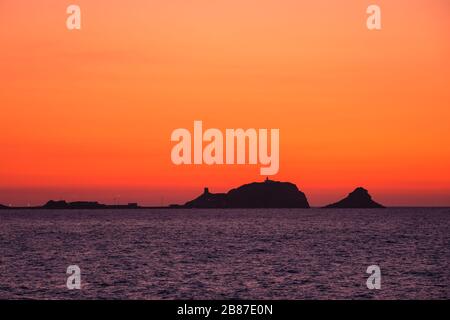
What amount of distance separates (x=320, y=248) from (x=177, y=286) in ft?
137

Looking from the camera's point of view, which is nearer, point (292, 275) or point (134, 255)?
point (292, 275)

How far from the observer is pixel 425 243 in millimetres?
95062

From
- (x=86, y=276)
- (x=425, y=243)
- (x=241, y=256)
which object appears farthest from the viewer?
(x=425, y=243)

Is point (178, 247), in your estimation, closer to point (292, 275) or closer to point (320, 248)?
point (320, 248)
